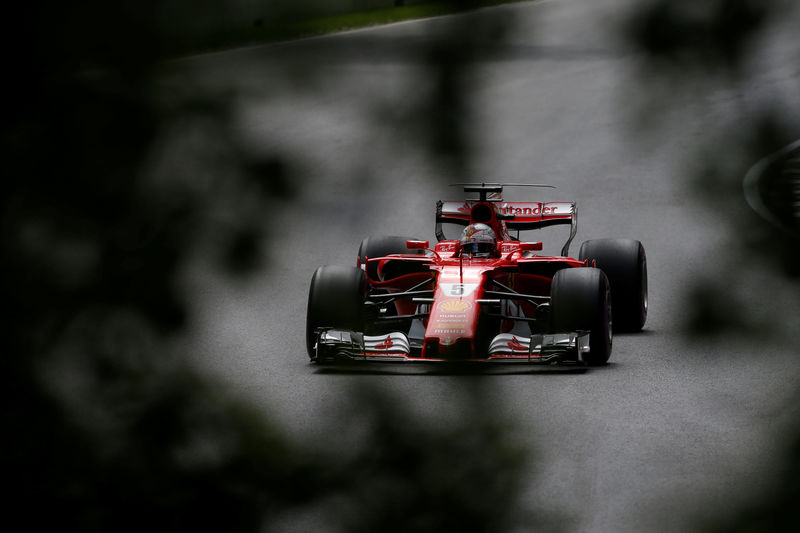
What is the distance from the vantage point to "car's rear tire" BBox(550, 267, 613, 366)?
8.46 m

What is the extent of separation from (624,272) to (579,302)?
1502 millimetres

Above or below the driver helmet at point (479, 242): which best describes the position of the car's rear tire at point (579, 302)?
below

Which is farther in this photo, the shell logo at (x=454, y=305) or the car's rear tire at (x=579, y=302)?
the shell logo at (x=454, y=305)

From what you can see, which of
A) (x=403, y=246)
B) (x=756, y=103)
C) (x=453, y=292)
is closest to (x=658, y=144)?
(x=756, y=103)

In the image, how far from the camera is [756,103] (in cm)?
158

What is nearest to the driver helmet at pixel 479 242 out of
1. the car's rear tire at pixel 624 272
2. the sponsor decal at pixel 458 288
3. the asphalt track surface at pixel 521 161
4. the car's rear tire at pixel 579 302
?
the sponsor decal at pixel 458 288

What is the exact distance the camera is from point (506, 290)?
9289mm

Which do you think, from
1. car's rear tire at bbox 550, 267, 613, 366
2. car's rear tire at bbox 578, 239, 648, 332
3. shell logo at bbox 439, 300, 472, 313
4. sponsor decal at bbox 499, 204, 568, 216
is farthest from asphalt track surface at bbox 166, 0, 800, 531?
sponsor decal at bbox 499, 204, 568, 216

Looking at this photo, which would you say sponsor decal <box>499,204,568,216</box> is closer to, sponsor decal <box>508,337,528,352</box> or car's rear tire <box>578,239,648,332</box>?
car's rear tire <box>578,239,648,332</box>

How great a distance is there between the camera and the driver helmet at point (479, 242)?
9.45 m

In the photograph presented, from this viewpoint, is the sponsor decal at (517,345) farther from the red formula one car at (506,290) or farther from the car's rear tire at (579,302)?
the car's rear tire at (579,302)

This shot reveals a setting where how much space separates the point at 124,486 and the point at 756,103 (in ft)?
3.20

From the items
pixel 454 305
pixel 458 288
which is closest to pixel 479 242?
pixel 458 288

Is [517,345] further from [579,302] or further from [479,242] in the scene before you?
[479,242]
